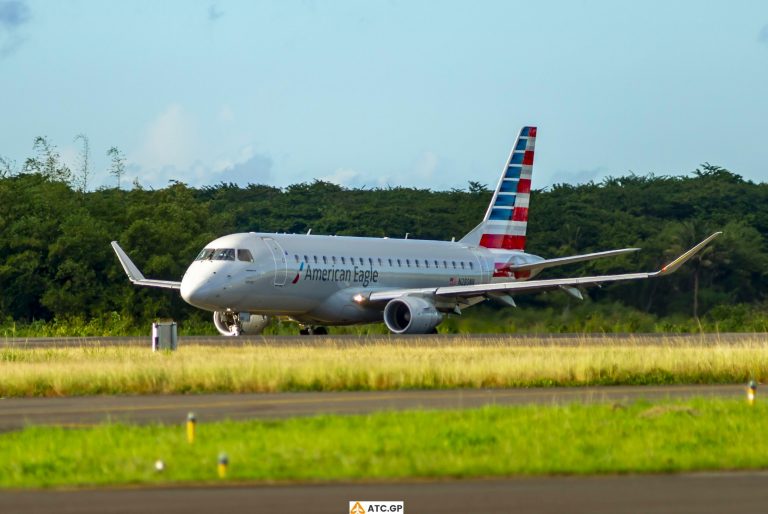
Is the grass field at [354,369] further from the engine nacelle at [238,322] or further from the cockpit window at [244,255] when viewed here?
the engine nacelle at [238,322]

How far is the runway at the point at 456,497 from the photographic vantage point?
13.2 m

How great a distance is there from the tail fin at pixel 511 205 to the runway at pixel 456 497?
4633 centimetres

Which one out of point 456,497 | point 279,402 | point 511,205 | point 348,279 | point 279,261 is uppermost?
point 511,205

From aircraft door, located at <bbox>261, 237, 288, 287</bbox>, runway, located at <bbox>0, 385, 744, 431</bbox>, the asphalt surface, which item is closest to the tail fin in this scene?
aircraft door, located at <bbox>261, 237, 288, 287</bbox>

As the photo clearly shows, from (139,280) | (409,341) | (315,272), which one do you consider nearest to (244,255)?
(315,272)

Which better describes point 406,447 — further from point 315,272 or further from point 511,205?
point 511,205

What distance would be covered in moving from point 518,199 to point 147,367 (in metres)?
34.1

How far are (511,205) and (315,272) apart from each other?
12.9 m

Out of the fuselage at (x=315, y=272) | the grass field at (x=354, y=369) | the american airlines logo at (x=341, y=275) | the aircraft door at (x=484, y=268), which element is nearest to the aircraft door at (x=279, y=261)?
the fuselage at (x=315, y=272)

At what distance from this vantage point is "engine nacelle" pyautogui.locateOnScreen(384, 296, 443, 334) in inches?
2000

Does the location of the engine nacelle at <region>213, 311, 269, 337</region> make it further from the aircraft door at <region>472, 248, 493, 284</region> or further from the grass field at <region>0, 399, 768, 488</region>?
the grass field at <region>0, 399, 768, 488</region>

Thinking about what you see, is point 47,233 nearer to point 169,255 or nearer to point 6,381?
point 169,255

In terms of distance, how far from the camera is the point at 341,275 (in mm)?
52719

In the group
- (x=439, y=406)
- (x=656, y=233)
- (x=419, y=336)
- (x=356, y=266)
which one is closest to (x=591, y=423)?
(x=439, y=406)
